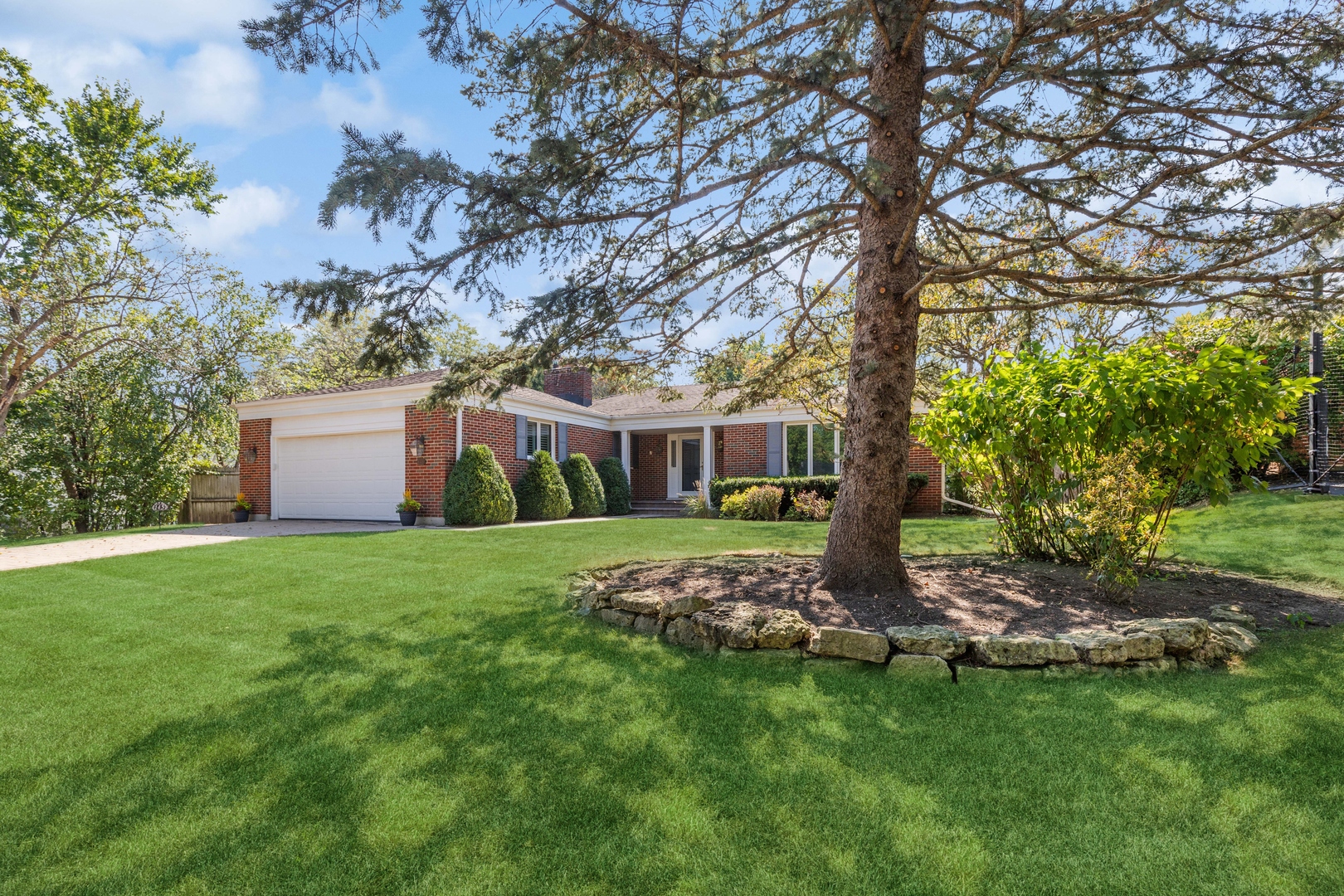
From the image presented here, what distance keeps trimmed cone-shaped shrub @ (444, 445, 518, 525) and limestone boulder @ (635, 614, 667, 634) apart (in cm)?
819

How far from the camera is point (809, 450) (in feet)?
49.3

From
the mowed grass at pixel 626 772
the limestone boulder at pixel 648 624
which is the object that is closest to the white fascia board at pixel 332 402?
the mowed grass at pixel 626 772

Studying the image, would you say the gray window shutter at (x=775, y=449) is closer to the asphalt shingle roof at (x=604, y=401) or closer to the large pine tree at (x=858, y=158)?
the asphalt shingle roof at (x=604, y=401)

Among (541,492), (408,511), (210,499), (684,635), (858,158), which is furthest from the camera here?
(210,499)

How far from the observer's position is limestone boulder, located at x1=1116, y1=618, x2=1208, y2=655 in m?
3.30

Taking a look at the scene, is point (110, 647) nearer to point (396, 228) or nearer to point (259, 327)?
point (396, 228)

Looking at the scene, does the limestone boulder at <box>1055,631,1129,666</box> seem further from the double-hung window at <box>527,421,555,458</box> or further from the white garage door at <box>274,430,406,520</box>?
the white garage door at <box>274,430,406,520</box>

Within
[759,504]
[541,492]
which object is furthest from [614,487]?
[759,504]

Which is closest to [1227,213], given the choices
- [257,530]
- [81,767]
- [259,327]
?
[81,767]

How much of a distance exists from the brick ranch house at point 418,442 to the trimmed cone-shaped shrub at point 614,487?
2.28 ft

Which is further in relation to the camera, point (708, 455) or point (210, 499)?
point (708, 455)

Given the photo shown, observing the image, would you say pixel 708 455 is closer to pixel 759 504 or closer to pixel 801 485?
pixel 801 485

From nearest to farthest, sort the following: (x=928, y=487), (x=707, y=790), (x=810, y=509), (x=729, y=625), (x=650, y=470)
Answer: (x=707, y=790) → (x=729, y=625) → (x=810, y=509) → (x=928, y=487) → (x=650, y=470)

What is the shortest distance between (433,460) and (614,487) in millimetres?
4777
